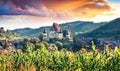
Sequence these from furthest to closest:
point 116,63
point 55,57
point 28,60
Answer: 1. point 28,60
2. point 55,57
3. point 116,63

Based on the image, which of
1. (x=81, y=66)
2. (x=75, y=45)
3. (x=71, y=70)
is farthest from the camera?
(x=75, y=45)

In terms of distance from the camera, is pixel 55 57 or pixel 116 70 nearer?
pixel 116 70

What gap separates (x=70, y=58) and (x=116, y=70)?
14.1 m

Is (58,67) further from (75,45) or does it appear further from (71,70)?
(75,45)

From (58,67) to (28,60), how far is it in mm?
11203

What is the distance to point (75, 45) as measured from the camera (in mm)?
144125

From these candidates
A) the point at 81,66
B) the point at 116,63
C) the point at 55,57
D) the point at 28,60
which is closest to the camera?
the point at 116,63

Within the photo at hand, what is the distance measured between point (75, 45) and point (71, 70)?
84758 mm

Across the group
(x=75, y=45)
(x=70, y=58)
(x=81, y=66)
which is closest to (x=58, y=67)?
(x=70, y=58)

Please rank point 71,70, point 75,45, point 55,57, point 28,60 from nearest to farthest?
point 71,70 → point 55,57 → point 28,60 → point 75,45

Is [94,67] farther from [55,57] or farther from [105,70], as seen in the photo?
[55,57]

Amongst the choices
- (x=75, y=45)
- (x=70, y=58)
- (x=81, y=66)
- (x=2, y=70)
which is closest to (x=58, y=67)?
(x=70, y=58)

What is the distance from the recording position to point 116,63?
48.4 metres

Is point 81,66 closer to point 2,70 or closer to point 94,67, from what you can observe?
point 94,67
